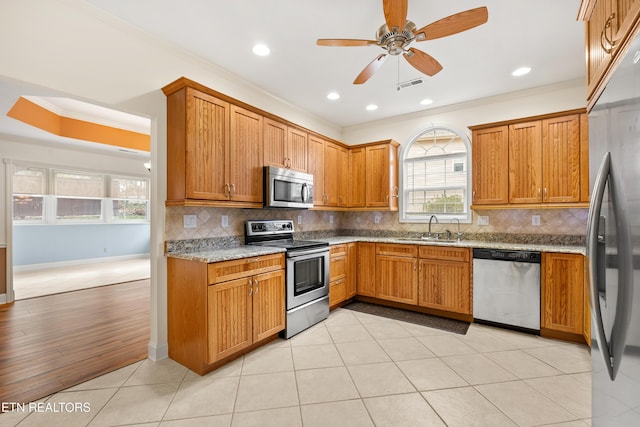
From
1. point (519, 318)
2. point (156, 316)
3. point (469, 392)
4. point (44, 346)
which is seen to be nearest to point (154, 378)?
point (156, 316)

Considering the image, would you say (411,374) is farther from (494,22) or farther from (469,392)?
(494,22)

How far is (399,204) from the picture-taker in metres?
4.49

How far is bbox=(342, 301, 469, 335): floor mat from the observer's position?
10.6 ft

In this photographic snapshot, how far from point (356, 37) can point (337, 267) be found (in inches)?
103

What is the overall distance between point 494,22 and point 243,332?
11.0ft

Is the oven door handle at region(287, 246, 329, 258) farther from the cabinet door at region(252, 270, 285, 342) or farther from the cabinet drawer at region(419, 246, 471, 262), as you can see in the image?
the cabinet drawer at region(419, 246, 471, 262)

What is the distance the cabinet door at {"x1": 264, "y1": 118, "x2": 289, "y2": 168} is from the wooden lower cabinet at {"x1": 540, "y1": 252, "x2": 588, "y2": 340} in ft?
9.96

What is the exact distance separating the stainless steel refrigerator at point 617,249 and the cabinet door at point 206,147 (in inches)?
102

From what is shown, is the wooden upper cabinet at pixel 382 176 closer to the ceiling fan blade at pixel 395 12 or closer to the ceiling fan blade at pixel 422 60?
the ceiling fan blade at pixel 422 60

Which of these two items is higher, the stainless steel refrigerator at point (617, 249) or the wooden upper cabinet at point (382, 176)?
the wooden upper cabinet at point (382, 176)

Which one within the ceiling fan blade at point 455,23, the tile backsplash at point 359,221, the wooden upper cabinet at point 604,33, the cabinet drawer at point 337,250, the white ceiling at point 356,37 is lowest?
the cabinet drawer at point 337,250

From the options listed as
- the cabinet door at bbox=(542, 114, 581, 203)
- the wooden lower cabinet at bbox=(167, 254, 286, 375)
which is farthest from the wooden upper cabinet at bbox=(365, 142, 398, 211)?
the wooden lower cabinet at bbox=(167, 254, 286, 375)

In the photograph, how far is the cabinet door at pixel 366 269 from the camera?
4.01m

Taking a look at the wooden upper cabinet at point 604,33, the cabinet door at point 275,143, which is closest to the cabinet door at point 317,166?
the cabinet door at point 275,143
